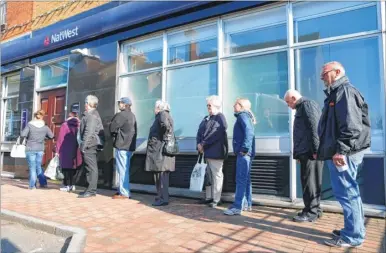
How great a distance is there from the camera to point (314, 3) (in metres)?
5.27

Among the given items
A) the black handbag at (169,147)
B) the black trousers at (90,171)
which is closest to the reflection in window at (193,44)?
the black handbag at (169,147)

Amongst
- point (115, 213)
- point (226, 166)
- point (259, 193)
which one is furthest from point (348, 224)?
point (115, 213)

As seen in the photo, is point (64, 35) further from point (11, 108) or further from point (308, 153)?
point (308, 153)

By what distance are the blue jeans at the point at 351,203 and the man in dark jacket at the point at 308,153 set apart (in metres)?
0.75

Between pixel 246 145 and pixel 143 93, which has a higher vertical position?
pixel 143 93

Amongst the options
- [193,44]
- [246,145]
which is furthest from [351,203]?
[193,44]

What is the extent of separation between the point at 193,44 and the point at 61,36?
13.3ft

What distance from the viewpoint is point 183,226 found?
400cm

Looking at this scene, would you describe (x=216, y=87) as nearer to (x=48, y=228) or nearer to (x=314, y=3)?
(x=314, y=3)

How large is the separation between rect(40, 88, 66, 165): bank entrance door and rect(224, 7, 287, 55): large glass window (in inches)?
Answer: 196

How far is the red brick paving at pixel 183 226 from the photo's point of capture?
3279mm

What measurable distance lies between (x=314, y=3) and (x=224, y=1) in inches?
62.4

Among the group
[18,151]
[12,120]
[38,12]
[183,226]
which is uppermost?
[38,12]

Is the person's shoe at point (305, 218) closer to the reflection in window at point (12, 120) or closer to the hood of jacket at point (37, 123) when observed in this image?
the hood of jacket at point (37, 123)
